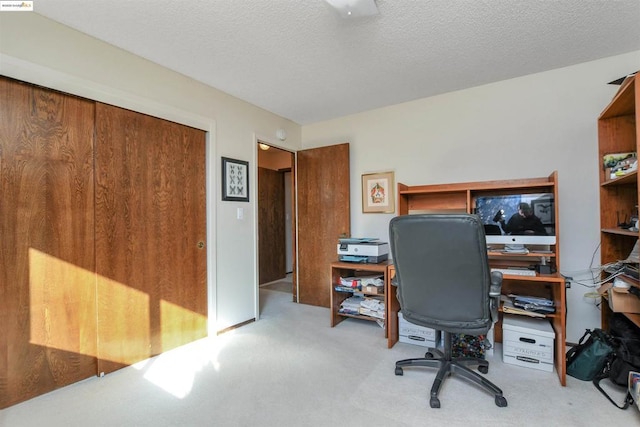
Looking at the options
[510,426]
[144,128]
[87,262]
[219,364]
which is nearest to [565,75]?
[510,426]

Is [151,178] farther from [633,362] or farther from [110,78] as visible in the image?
[633,362]

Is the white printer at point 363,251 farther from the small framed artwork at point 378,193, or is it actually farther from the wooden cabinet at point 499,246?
the small framed artwork at point 378,193

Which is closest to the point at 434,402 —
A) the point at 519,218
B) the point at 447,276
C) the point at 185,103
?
the point at 447,276

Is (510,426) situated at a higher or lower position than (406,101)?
lower

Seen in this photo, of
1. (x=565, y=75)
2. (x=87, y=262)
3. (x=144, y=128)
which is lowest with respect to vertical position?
(x=87, y=262)

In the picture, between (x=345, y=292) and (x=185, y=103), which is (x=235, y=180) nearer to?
(x=185, y=103)

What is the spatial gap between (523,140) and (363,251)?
178cm

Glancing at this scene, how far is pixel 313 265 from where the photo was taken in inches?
147

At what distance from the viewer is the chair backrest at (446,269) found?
158cm

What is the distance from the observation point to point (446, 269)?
5.41 ft

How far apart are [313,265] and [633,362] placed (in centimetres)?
282

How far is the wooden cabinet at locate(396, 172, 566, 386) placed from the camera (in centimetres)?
198

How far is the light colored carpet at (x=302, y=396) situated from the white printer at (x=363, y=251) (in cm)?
80

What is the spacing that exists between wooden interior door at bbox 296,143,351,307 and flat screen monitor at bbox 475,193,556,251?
152cm
